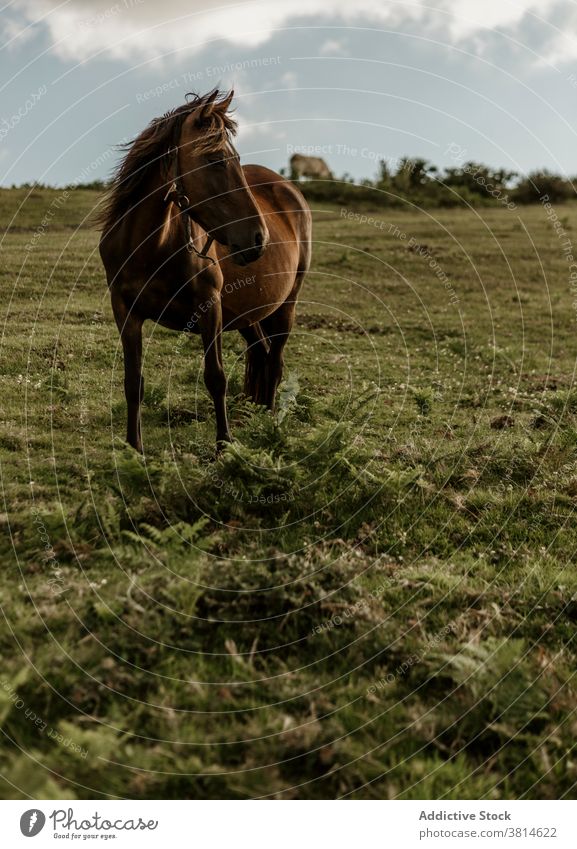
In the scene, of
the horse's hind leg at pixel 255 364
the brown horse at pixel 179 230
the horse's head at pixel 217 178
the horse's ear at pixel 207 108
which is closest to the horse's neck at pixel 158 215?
the brown horse at pixel 179 230

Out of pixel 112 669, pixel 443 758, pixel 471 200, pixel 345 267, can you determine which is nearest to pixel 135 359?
pixel 112 669

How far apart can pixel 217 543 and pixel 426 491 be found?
2347 mm

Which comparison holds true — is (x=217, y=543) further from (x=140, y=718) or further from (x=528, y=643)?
(x=528, y=643)

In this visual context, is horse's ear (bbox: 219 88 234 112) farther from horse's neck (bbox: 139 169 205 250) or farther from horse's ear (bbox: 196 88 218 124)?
horse's neck (bbox: 139 169 205 250)

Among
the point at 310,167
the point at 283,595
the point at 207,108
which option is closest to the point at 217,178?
the point at 207,108

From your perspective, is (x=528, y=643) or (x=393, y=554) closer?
(x=528, y=643)

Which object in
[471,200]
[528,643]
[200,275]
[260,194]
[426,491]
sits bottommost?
[528,643]

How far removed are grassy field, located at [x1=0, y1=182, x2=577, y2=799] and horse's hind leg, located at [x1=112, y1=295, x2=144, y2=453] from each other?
0.40m

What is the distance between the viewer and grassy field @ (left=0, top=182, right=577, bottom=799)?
3.66m

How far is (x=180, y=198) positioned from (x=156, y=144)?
58 centimetres

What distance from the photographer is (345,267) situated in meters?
22.3

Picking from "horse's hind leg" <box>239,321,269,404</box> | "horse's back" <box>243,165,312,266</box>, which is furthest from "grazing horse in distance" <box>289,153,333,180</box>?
"horse's hind leg" <box>239,321,269,404</box>

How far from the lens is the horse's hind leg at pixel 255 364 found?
1006cm

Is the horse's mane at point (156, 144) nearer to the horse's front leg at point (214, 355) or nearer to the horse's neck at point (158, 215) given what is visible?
the horse's neck at point (158, 215)
